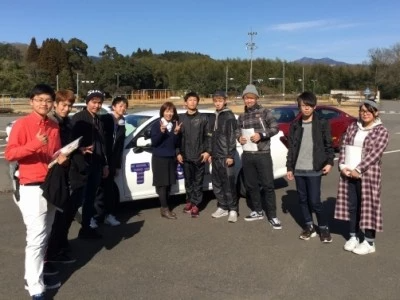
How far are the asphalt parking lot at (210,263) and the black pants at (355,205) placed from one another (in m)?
0.25

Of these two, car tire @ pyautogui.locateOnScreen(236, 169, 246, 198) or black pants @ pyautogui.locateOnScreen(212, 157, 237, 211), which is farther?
car tire @ pyautogui.locateOnScreen(236, 169, 246, 198)

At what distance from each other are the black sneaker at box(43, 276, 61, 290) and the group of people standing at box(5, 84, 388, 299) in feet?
0.06

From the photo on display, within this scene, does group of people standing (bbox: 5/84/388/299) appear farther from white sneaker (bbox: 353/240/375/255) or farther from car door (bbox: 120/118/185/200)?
car door (bbox: 120/118/185/200)

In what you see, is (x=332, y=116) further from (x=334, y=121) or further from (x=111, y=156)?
(x=111, y=156)

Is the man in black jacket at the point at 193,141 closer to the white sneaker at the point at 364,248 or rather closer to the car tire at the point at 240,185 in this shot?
the car tire at the point at 240,185

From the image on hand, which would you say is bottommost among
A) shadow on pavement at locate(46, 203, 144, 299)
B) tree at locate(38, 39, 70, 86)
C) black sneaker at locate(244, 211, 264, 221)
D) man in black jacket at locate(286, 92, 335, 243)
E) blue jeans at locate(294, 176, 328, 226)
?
shadow on pavement at locate(46, 203, 144, 299)

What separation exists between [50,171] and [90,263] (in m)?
1.42

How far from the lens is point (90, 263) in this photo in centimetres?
500

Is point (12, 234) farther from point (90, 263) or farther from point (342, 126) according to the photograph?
point (342, 126)

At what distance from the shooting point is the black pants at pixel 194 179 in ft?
22.2

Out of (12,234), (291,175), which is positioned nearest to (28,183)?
(12,234)

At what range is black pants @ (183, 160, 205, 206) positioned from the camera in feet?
22.2

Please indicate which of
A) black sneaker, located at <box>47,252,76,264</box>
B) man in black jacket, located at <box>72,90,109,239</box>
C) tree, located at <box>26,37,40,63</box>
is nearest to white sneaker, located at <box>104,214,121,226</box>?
man in black jacket, located at <box>72,90,109,239</box>

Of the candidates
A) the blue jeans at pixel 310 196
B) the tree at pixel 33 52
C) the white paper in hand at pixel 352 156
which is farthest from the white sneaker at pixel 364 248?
the tree at pixel 33 52
